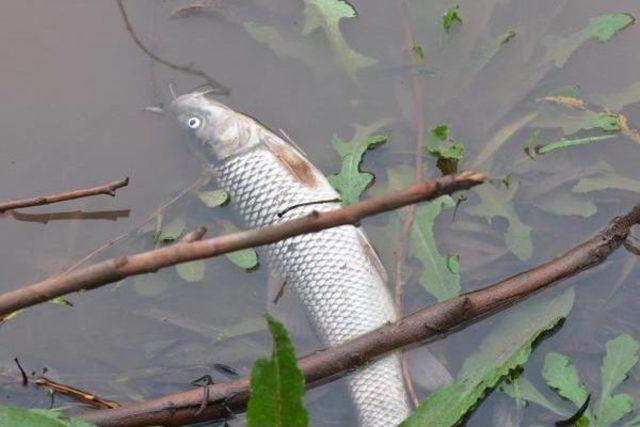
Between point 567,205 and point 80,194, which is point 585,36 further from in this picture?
point 80,194

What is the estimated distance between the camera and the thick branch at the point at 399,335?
10.2ft

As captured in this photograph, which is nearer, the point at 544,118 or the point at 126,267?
the point at 126,267

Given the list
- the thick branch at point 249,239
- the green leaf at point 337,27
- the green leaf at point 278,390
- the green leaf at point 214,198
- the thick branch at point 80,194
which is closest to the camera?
the thick branch at point 249,239

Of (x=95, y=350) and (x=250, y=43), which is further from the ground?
(x=250, y=43)

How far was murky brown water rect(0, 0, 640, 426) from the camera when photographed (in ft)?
12.0

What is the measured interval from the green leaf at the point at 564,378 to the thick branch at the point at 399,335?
27 cm

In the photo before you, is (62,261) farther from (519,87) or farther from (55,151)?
(519,87)

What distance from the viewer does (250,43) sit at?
14.3 feet

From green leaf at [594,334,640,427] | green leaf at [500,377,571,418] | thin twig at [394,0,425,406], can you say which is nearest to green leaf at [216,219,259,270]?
thin twig at [394,0,425,406]

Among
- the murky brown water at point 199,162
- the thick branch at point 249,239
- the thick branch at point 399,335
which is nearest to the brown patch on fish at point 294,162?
the murky brown water at point 199,162

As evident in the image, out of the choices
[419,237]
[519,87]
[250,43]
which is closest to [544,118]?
[519,87]

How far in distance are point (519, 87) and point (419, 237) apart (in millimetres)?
886

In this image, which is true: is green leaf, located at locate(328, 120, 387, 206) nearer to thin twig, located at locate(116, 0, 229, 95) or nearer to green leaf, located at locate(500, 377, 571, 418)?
Answer: thin twig, located at locate(116, 0, 229, 95)

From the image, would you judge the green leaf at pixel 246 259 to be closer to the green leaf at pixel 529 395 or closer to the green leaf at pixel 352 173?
the green leaf at pixel 352 173
